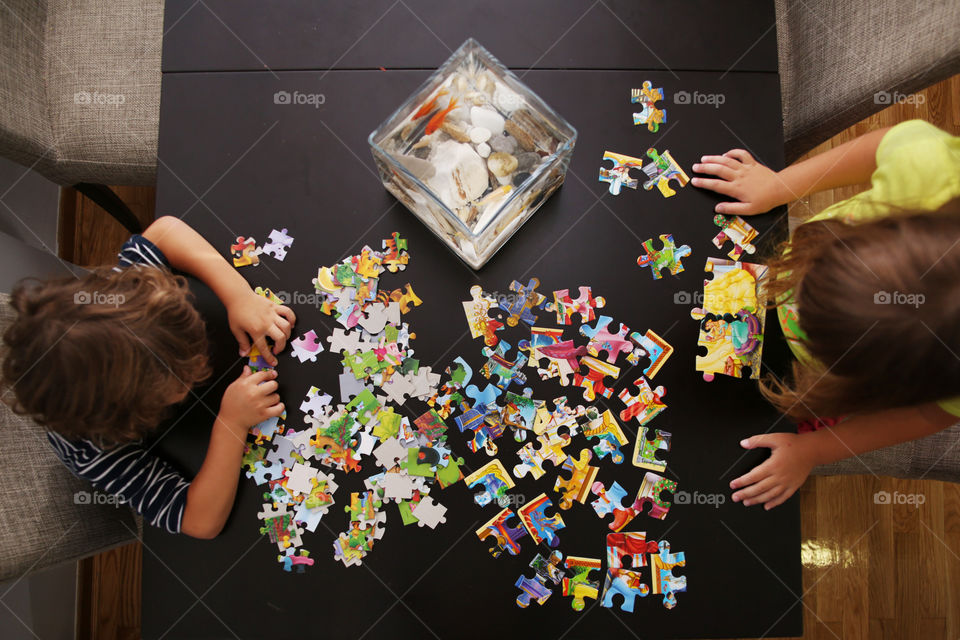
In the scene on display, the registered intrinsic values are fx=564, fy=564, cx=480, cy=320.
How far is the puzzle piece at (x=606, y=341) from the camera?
124 cm

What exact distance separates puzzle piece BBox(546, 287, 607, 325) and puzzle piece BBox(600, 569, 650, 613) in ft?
1.80

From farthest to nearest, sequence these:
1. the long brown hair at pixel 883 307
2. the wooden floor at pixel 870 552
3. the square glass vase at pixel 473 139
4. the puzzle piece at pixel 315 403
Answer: the wooden floor at pixel 870 552
the puzzle piece at pixel 315 403
the square glass vase at pixel 473 139
the long brown hair at pixel 883 307

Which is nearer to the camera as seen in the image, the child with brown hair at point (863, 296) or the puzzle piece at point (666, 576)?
the child with brown hair at point (863, 296)

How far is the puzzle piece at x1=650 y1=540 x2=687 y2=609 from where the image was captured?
1.21 meters

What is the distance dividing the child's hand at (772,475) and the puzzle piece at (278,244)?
1.10 metres

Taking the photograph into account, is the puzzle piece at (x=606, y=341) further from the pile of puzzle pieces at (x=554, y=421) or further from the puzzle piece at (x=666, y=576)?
the puzzle piece at (x=666, y=576)

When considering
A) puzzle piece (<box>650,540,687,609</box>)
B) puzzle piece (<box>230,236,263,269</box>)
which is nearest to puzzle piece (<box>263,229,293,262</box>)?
puzzle piece (<box>230,236,263,269</box>)

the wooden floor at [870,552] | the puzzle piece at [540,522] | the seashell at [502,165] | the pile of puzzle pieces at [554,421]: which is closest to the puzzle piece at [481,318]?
the pile of puzzle pieces at [554,421]

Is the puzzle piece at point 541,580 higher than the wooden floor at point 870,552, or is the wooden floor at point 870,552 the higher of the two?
the puzzle piece at point 541,580

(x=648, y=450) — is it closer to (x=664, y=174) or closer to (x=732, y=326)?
(x=732, y=326)

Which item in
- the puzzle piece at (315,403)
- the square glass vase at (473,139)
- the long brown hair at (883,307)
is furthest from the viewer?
the puzzle piece at (315,403)

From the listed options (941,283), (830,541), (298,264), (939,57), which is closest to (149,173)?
(298,264)

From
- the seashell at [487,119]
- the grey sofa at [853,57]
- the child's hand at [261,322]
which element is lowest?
the child's hand at [261,322]

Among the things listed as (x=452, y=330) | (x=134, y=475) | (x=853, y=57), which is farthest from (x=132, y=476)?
(x=853, y=57)
